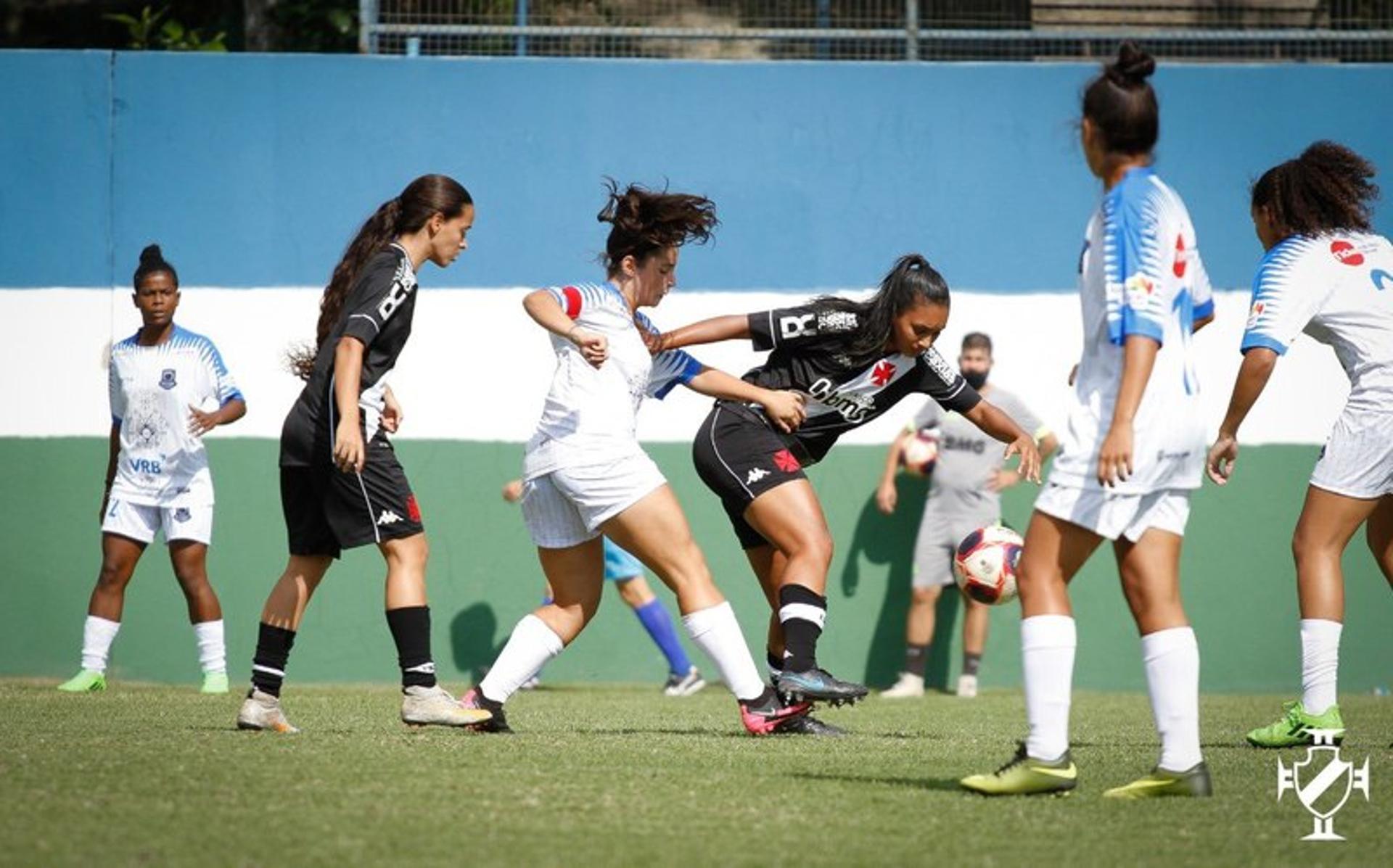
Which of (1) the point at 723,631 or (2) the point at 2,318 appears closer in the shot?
(1) the point at 723,631

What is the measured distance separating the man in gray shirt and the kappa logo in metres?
5.19

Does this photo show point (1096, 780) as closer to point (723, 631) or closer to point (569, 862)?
point (723, 631)

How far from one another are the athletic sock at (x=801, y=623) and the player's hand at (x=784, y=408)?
65 centimetres

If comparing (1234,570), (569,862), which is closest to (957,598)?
(1234,570)

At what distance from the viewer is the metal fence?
12.5m

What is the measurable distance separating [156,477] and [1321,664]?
642 cm

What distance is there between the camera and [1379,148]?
12.4 m

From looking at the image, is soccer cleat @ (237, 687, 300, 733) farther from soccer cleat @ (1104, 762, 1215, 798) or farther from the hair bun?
the hair bun

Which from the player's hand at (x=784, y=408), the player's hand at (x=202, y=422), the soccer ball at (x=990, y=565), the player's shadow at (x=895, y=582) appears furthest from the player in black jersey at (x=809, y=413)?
the player's shadow at (x=895, y=582)

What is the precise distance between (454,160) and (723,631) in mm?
5950

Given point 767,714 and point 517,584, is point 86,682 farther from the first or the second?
point 767,714

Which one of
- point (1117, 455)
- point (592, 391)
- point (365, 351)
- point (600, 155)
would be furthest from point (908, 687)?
point (1117, 455)

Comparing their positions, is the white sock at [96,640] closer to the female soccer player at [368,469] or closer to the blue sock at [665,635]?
the blue sock at [665,635]

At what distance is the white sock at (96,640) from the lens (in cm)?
1032
